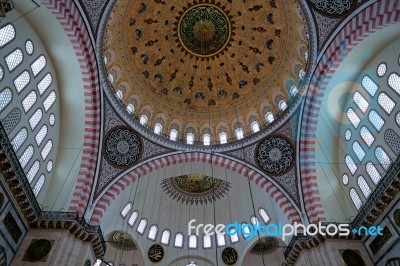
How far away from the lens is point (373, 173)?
9.45 meters

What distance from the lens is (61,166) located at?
34.9ft

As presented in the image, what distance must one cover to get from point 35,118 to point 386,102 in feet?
33.8

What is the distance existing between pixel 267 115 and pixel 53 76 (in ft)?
26.5

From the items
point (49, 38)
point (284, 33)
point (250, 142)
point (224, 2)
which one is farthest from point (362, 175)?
point (49, 38)

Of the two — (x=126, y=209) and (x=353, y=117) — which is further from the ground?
(x=353, y=117)

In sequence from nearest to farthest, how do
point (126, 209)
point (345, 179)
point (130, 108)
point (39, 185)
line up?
1. point (39, 185)
2. point (345, 179)
3. point (130, 108)
4. point (126, 209)

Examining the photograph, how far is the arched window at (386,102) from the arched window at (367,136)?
36.4 inches

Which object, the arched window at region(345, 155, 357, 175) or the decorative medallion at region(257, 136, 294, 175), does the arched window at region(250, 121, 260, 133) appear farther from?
the arched window at region(345, 155, 357, 175)

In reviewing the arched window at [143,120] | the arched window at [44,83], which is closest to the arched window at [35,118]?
the arched window at [44,83]

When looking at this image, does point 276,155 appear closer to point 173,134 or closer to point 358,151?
point 358,151

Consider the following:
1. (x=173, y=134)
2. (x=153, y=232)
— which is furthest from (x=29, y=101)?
(x=153, y=232)

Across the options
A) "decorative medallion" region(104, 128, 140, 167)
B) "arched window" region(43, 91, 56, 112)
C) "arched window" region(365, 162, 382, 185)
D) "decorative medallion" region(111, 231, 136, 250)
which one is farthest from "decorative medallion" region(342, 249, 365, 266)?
"arched window" region(43, 91, 56, 112)

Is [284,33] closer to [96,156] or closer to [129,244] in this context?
[96,156]

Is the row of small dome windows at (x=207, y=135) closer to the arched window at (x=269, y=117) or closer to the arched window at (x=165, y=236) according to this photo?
the arched window at (x=269, y=117)
